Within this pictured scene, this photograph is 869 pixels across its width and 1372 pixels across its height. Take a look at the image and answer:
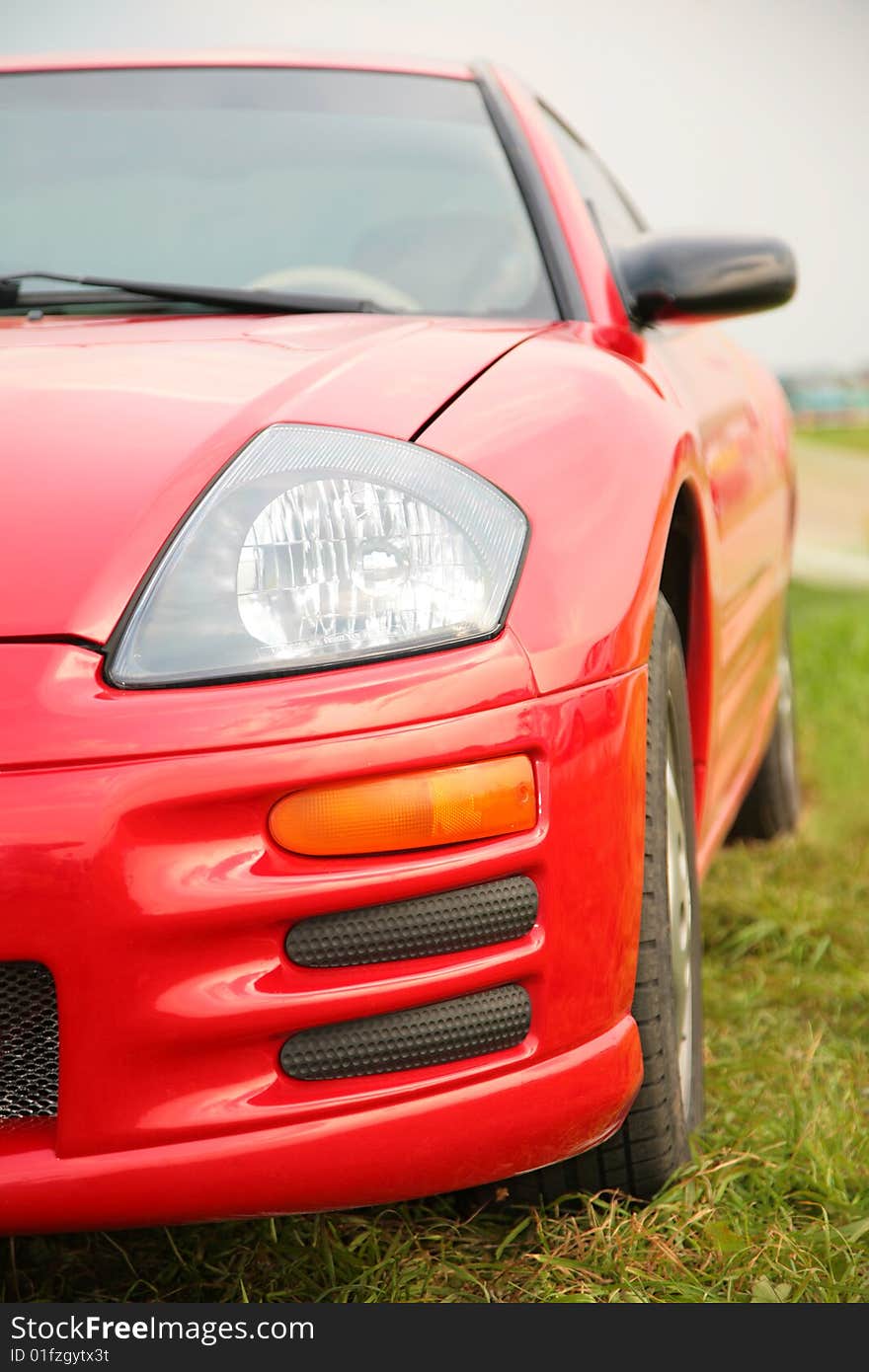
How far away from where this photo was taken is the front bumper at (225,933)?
1241 millimetres

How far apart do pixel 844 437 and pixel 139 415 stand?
52.5ft

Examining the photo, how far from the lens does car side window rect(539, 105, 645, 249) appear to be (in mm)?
2533

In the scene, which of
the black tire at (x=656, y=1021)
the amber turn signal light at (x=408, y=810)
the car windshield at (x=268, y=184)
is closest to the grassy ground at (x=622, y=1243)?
the black tire at (x=656, y=1021)

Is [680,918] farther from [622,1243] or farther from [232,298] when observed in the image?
[232,298]

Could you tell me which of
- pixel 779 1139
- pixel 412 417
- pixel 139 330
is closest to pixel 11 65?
pixel 139 330

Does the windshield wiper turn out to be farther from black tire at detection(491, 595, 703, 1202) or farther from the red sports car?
black tire at detection(491, 595, 703, 1202)

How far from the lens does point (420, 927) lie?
133 cm

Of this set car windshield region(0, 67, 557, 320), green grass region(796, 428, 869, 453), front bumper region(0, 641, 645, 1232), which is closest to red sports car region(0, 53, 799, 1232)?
front bumper region(0, 641, 645, 1232)

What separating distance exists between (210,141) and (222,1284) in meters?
1.67

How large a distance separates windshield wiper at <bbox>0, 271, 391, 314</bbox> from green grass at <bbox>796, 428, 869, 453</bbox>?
1346cm

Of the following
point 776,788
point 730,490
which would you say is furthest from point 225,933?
point 776,788

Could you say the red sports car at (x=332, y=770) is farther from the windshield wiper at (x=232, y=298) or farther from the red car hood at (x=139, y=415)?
the windshield wiper at (x=232, y=298)

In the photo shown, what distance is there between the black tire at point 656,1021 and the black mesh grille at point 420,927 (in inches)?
10.8

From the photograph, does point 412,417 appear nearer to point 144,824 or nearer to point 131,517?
point 131,517
